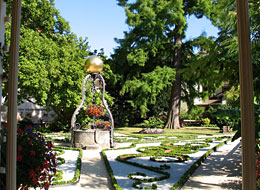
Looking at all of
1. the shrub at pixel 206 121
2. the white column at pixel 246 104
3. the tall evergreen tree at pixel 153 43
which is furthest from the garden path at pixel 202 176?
the shrub at pixel 206 121

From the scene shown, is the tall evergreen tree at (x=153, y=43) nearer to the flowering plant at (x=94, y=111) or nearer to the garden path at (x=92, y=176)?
the flowering plant at (x=94, y=111)

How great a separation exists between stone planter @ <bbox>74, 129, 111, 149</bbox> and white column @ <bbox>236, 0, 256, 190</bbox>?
8260mm

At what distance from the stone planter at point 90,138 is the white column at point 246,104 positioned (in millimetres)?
8260

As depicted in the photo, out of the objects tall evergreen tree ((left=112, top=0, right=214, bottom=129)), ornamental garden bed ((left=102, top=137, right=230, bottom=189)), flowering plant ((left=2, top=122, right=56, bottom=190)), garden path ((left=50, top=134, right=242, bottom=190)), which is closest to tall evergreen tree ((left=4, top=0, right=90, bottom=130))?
tall evergreen tree ((left=112, top=0, right=214, bottom=129))

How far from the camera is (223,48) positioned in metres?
4.80

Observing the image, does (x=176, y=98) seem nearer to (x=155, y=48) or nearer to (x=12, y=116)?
(x=155, y=48)

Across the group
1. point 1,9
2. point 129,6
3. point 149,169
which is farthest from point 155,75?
point 1,9

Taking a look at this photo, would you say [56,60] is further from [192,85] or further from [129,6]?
[192,85]

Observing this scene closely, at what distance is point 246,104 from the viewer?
1.59m

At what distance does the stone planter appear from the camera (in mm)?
9625

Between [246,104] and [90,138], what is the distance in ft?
28.0

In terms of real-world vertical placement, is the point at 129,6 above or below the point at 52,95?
above

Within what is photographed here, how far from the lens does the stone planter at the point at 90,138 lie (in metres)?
9.62

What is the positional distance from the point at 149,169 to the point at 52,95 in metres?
10.7
